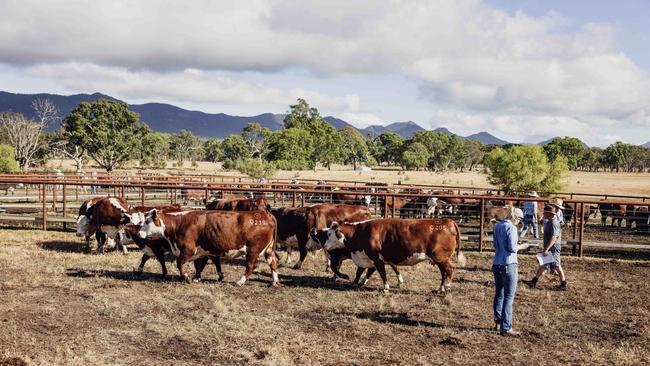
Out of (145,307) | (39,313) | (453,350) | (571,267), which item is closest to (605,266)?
(571,267)

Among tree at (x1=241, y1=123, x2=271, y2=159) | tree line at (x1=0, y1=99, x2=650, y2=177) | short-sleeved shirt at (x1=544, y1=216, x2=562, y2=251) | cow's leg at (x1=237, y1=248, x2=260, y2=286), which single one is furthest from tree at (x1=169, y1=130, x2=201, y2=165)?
short-sleeved shirt at (x1=544, y1=216, x2=562, y2=251)

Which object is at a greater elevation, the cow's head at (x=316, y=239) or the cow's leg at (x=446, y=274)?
the cow's head at (x=316, y=239)

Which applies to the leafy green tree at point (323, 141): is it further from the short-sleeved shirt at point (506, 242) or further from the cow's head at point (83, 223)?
the short-sleeved shirt at point (506, 242)

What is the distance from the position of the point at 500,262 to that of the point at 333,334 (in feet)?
7.60

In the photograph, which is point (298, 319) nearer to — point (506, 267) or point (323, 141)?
point (506, 267)

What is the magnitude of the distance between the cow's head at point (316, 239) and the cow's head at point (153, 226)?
2932 mm

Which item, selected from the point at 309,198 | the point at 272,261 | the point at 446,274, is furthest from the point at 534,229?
the point at 309,198

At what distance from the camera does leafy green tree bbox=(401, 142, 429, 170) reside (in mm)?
96938

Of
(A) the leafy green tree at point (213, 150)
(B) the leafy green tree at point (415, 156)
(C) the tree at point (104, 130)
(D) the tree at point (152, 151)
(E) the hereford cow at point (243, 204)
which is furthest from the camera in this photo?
(A) the leafy green tree at point (213, 150)

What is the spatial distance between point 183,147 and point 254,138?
43.4 metres

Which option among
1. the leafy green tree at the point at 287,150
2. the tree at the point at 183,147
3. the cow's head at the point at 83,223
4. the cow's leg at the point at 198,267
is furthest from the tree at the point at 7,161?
the tree at the point at 183,147

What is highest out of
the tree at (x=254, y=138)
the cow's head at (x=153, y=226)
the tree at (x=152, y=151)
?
the tree at (x=254, y=138)

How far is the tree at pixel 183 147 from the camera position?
129 metres

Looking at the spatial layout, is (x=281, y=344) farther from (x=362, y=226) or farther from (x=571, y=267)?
(x=571, y=267)
